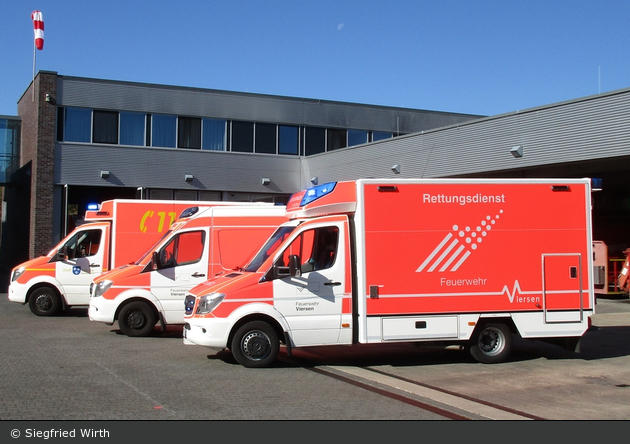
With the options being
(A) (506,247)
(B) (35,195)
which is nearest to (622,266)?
(A) (506,247)

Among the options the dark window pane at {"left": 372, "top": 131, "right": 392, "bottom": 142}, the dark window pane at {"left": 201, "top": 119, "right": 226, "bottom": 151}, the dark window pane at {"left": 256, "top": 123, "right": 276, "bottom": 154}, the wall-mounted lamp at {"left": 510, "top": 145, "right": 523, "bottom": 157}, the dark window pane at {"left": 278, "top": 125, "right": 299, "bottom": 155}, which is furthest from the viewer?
the dark window pane at {"left": 372, "top": 131, "right": 392, "bottom": 142}

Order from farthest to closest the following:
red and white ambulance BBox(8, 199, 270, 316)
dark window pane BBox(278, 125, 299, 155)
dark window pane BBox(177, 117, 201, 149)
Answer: dark window pane BBox(278, 125, 299, 155) < dark window pane BBox(177, 117, 201, 149) < red and white ambulance BBox(8, 199, 270, 316)

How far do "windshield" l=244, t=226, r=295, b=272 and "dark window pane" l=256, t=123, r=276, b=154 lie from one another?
2198 centimetres

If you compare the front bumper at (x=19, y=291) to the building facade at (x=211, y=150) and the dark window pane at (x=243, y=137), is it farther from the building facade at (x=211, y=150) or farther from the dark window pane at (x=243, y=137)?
the dark window pane at (x=243, y=137)

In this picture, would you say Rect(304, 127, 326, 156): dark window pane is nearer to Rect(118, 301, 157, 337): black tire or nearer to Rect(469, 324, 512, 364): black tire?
Rect(118, 301, 157, 337): black tire

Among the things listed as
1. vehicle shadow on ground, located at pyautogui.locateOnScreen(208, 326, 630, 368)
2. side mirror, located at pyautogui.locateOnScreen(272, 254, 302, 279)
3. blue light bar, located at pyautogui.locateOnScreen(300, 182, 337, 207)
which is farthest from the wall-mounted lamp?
side mirror, located at pyautogui.locateOnScreen(272, 254, 302, 279)

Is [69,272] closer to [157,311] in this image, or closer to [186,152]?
[157,311]

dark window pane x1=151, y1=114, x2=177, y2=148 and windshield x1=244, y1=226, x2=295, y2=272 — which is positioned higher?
dark window pane x1=151, y1=114, x2=177, y2=148

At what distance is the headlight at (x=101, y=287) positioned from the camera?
523 inches

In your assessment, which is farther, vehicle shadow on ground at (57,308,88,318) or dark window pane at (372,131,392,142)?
dark window pane at (372,131,392,142)

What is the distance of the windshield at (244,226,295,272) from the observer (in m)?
10.4

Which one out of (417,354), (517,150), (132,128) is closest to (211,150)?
(132,128)

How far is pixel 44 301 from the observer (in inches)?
663

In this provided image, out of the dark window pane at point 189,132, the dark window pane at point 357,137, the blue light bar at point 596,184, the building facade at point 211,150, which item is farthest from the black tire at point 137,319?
the dark window pane at point 357,137
